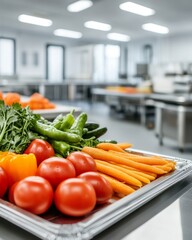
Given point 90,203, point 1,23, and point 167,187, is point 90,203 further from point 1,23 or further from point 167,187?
point 1,23

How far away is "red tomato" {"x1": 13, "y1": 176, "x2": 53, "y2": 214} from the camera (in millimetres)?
693

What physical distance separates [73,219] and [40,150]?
0.32m

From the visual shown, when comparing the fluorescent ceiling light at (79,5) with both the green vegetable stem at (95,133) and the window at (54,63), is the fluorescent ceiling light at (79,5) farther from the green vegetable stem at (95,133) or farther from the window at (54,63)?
the green vegetable stem at (95,133)

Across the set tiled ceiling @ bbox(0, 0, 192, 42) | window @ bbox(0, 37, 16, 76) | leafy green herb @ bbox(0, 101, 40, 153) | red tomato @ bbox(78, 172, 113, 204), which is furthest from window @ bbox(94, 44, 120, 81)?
red tomato @ bbox(78, 172, 113, 204)

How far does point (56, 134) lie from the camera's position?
3.46 ft

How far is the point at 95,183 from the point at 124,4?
26.4ft

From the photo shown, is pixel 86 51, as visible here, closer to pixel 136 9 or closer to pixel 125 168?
pixel 136 9

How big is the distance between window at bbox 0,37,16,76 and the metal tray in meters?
12.5

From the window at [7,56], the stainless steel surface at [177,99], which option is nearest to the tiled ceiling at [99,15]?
the window at [7,56]

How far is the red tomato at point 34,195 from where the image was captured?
693 mm

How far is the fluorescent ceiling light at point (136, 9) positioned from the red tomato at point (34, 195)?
788cm

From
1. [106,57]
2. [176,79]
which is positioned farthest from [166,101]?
[106,57]

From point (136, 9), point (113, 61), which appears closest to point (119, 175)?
point (136, 9)

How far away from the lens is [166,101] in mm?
5023
